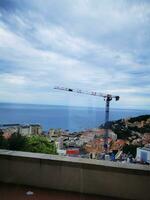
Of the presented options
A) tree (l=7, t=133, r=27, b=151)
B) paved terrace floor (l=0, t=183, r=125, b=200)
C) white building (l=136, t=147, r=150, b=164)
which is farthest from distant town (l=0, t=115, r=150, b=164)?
paved terrace floor (l=0, t=183, r=125, b=200)

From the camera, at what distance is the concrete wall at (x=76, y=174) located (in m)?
2.51

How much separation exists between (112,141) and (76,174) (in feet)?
1.67

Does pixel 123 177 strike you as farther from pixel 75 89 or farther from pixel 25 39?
pixel 25 39

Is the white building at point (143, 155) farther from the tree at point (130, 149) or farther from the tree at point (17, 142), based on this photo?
the tree at point (17, 142)

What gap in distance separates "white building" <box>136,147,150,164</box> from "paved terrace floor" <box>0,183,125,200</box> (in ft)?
1.68

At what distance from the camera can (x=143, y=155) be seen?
262 centimetres

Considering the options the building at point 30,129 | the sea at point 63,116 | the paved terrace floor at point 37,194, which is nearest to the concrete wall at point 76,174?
the paved terrace floor at point 37,194

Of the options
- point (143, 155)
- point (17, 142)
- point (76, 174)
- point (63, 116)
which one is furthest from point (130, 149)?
point (17, 142)

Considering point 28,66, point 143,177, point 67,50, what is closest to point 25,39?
point 28,66

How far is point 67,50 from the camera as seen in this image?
2.77 m

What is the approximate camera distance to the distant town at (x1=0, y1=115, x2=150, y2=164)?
262cm

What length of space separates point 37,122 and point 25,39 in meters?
0.93

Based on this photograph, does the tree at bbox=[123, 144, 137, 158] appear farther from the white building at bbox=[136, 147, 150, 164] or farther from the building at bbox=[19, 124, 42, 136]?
the building at bbox=[19, 124, 42, 136]

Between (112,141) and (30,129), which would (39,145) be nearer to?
(30,129)
